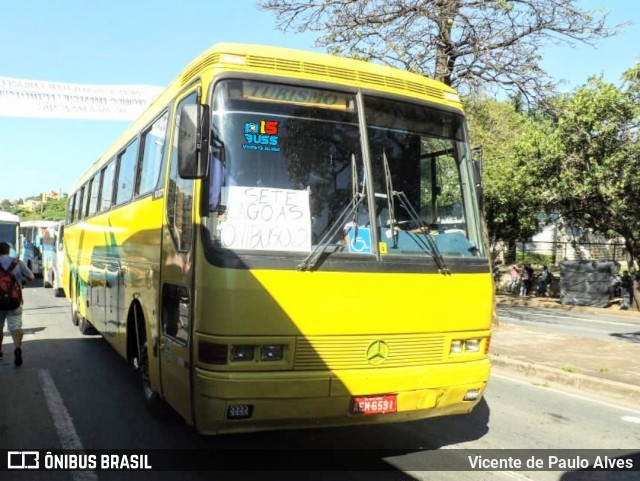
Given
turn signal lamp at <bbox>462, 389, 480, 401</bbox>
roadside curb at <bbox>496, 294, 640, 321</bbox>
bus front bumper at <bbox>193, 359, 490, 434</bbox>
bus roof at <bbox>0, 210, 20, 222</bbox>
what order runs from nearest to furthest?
bus front bumper at <bbox>193, 359, 490, 434</bbox> < turn signal lamp at <bbox>462, 389, 480, 401</bbox> < roadside curb at <bbox>496, 294, 640, 321</bbox> < bus roof at <bbox>0, 210, 20, 222</bbox>

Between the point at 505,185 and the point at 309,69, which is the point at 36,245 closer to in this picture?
the point at 505,185

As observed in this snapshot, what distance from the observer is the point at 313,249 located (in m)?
4.33

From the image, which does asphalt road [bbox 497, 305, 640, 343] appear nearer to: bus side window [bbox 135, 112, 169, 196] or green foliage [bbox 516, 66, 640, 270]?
green foliage [bbox 516, 66, 640, 270]

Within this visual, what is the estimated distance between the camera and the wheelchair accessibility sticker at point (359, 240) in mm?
4465

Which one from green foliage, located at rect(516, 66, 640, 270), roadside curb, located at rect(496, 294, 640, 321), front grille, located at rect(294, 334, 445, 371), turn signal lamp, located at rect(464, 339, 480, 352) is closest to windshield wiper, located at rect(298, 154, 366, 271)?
front grille, located at rect(294, 334, 445, 371)

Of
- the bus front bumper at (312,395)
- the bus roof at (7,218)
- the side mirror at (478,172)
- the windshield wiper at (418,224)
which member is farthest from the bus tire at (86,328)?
the bus roof at (7,218)

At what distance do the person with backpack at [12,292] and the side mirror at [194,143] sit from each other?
5290mm

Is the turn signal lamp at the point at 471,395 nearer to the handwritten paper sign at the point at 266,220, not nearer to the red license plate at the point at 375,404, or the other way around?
the red license plate at the point at 375,404

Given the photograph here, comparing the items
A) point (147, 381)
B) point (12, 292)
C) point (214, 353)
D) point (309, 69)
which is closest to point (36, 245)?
point (12, 292)

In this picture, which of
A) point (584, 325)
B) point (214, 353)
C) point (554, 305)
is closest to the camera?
point (214, 353)

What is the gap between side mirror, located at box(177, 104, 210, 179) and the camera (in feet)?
13.5

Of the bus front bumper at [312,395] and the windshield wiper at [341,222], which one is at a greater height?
the windshield wiper at [341,222]

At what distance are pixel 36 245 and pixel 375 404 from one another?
33317 millimetres

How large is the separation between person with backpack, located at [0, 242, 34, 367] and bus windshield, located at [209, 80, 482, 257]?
209 inches
